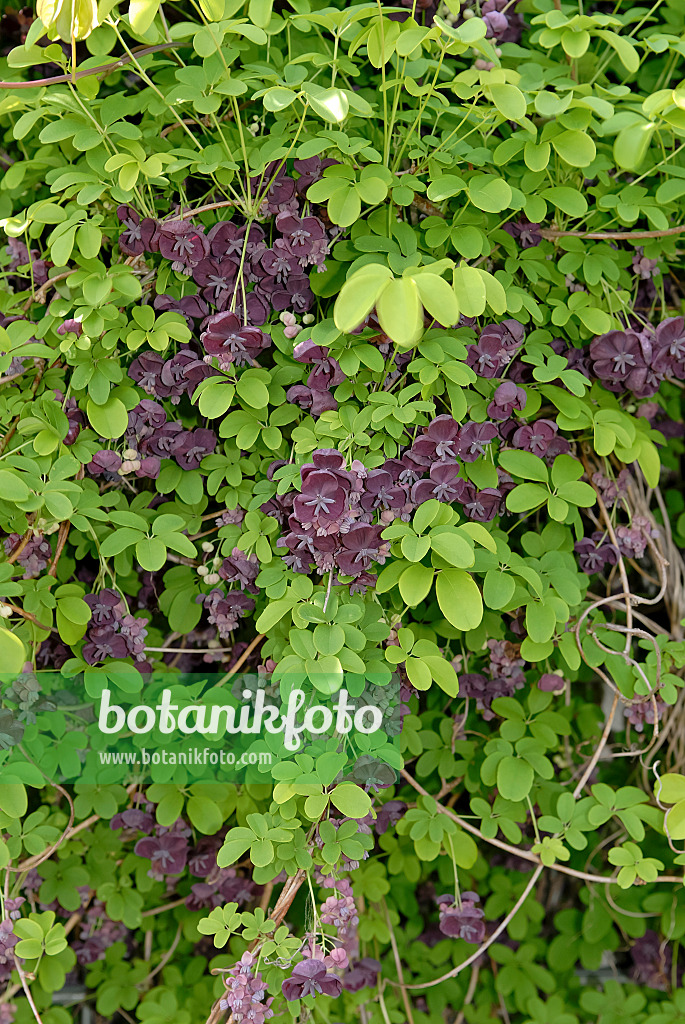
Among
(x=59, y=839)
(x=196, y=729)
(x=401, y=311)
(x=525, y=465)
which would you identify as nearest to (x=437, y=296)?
(x=401, y=311)

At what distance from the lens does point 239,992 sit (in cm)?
105

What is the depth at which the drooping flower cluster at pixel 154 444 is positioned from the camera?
1208 mm

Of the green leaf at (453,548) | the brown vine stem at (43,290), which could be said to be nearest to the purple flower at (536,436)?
the green leaf at (453,548)

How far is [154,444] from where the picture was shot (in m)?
1.23

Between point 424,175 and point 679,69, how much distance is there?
0.56m

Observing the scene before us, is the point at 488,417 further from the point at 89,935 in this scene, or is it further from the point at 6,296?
the point at 89,935

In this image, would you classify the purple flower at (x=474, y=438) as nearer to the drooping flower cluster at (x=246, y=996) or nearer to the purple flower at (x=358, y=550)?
the purple flower at (x=358, y=550)

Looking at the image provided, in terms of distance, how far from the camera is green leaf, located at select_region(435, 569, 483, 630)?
1.03 meters

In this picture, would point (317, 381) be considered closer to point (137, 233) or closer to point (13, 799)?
point (137, 233)

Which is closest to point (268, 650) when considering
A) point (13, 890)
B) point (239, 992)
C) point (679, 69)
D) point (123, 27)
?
point (239, 992)

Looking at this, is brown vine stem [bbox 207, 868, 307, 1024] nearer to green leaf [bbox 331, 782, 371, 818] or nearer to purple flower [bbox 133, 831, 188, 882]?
green leaf [bbox 331, 782, 371, 818]

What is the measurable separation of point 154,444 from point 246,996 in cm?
81

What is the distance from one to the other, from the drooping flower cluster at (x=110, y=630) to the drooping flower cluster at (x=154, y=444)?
20 cm

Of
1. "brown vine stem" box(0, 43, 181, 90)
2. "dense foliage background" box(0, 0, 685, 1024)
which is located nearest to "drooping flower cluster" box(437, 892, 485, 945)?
"dense foliage background" box(0, 0, 685, 1024)
